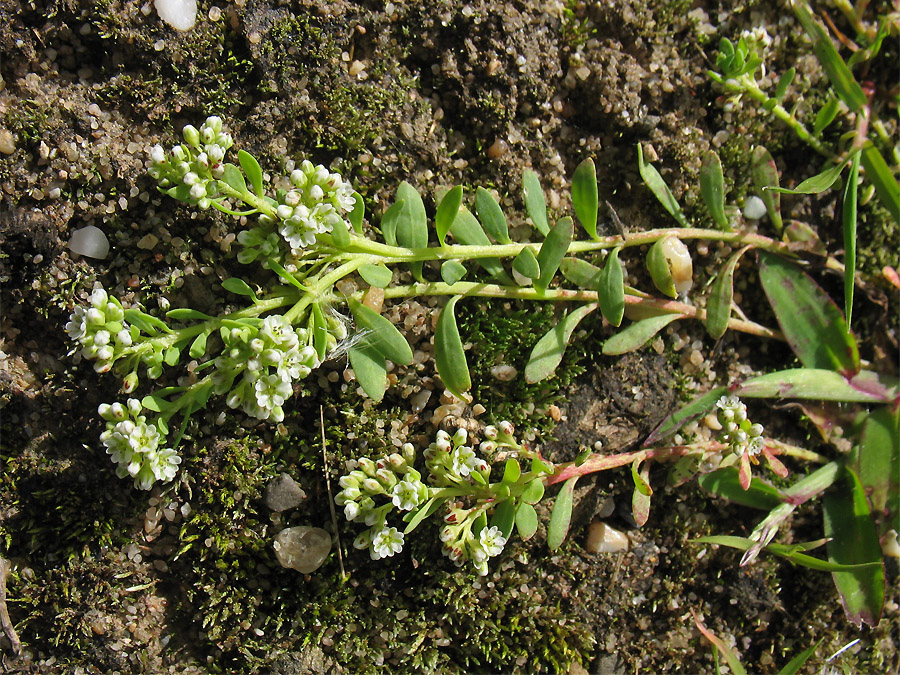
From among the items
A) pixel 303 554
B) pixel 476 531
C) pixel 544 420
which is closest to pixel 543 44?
pixel 544 420

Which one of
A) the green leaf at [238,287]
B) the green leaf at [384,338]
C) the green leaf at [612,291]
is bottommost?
the green leaf at [384,338]

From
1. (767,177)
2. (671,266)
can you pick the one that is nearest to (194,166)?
(671,266)

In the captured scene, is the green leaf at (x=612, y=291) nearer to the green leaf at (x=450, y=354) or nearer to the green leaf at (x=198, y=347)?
the green leaf at (x=450, y=354)

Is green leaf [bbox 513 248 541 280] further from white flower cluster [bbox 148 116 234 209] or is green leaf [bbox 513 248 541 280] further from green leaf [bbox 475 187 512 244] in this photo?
white flower cluster [bbox 148 116 234 209]

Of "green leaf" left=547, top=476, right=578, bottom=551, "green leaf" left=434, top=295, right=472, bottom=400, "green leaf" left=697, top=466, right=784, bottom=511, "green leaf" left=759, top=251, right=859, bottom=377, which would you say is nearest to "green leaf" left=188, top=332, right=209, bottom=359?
"green leaf" left=434, top=295, right=472, bottom=400

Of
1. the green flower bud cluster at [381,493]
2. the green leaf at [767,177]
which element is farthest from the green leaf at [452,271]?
the green leaf at [767,177]

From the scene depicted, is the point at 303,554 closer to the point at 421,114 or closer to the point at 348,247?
the point at 348,247
